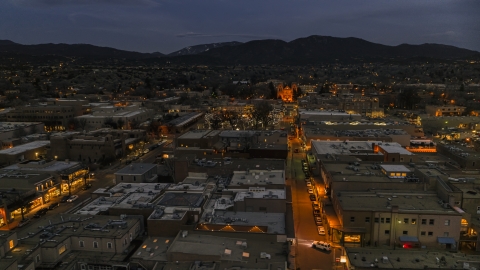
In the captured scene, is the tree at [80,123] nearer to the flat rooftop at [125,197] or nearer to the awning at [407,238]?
the flat rooftop at [125,197]

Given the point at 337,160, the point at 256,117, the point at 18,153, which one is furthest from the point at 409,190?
the point at 256,117

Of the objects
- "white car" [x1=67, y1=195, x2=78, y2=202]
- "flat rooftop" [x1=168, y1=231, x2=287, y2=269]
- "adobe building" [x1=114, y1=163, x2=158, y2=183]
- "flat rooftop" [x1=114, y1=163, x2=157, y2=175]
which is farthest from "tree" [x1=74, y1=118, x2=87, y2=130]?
"flat rooftop" [x1=168, y1=231, x2=287, y2=269]

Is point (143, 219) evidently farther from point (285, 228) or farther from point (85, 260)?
point (285, 228)

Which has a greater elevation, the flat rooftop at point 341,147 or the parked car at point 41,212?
the flat rooftop at point 341,147

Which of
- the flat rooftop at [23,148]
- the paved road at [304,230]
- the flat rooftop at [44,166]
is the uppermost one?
the flat rooftop at [23,148]

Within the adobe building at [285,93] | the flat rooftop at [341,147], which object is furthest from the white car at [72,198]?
the adobe building at [285,93]

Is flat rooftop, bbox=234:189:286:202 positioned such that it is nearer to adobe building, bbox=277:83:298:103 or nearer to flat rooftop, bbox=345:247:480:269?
flat rooftop, bbox=345:247:480:269
